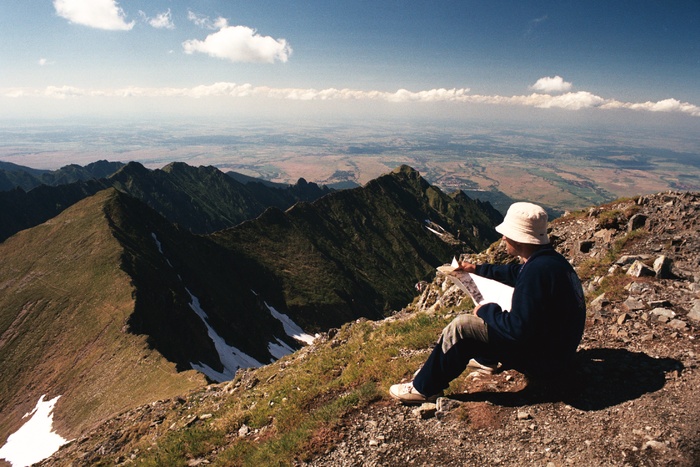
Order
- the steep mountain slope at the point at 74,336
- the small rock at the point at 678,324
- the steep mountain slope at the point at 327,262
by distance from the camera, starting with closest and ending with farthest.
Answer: the small rock at the point at 678,324 < the steep mountain slope at the point at 74,336 < the steep mountain slope at the point at 327,262

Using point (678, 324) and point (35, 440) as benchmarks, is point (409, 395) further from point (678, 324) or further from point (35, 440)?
point (35, 440)

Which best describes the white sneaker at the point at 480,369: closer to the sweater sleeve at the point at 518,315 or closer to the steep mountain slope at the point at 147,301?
the sweater sleeve at the point at 518,315

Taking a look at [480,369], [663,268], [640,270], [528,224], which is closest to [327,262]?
[640,270]

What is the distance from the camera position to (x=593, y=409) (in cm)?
699

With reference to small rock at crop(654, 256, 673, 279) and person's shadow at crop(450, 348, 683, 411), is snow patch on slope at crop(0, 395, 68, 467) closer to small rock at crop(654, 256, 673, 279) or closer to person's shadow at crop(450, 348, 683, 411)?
person's shadow at crop(450, 348, 683, 411)

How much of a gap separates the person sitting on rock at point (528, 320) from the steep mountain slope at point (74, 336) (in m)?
36.6

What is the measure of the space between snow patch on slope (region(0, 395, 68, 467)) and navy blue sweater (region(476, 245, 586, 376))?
2012 inches

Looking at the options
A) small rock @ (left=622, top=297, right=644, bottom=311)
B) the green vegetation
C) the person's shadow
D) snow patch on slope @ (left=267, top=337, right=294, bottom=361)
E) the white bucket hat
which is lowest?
snow patch on slope @ (left=267, top=337, right=294, bottom=361)

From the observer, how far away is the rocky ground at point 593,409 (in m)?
6.23

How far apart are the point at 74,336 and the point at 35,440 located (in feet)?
78.4

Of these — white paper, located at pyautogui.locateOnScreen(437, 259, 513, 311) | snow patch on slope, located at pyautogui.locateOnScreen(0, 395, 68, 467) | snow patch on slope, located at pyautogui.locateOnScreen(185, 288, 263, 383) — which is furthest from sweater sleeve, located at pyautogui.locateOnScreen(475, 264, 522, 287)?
snow patch on slope, located at pyautogui.locateOnScreen(185, 288, 263, 383)

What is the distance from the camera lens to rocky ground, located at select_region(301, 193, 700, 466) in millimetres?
6203

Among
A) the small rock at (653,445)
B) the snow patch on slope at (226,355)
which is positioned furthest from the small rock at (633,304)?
the snow patch on slope at (226,355)

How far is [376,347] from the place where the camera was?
1291 cm
